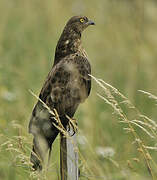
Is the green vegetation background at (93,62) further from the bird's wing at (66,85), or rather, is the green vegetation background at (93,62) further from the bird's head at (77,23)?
the bird's head at (77,23)

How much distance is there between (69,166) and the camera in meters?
2.96

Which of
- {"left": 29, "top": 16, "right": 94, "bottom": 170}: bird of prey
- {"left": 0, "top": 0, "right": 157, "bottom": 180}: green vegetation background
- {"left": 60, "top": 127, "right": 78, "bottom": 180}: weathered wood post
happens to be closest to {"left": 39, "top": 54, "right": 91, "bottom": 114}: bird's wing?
{"left": 29, "top": 16, "right": 94, "bottom": 170}: bird of prey

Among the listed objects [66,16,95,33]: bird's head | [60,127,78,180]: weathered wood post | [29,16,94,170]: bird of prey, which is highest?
[66,16,95,33]: bird's head

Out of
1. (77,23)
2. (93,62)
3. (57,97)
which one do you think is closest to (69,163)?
(57,97)

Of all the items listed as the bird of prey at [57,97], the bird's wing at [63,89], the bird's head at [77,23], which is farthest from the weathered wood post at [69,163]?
the bird's head at [77,23]

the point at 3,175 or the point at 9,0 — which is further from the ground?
the point at 9,0

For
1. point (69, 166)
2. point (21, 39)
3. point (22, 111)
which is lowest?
point (69, 166)

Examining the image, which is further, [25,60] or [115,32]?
[115,32]

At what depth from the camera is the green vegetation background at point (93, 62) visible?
4.79 m

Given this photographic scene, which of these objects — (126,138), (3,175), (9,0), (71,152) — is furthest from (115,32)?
(71,152)

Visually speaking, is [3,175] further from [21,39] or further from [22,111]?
[21,39]

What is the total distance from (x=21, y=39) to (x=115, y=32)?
1362 mm

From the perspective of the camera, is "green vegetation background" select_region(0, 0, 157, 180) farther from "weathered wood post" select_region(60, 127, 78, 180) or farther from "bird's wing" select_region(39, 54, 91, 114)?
"bird's wing" select_region(39, 54, 91, 114)

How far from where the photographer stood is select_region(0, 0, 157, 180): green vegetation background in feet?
15.7
